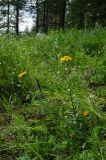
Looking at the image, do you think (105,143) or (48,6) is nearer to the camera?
(105,143)

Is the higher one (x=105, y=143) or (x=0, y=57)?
(x=0, y=57)

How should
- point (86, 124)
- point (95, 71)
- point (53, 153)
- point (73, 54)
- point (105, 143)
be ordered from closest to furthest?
point (105, 143) → point (53, 153) → point (86, 124) → point (95, 71) → point (73, 54)

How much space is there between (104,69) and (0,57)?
67.0 inches

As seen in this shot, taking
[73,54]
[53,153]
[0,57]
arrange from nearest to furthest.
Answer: [53,153] < [0,57] < [73,54]

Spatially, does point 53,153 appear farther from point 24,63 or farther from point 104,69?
point 104,69

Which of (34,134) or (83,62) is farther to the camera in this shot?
(83,62)

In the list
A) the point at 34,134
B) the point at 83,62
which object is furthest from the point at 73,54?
the point at 34,134

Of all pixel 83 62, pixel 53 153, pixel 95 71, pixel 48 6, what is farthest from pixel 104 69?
pixel 48 6

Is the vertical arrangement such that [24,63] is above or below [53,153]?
above

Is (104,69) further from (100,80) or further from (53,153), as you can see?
(53,153)

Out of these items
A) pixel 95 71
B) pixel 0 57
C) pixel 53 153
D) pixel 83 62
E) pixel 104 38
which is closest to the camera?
pixel 53 153

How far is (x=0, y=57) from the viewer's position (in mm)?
5672

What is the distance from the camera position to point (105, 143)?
3357 mm

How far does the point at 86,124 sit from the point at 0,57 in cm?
226
